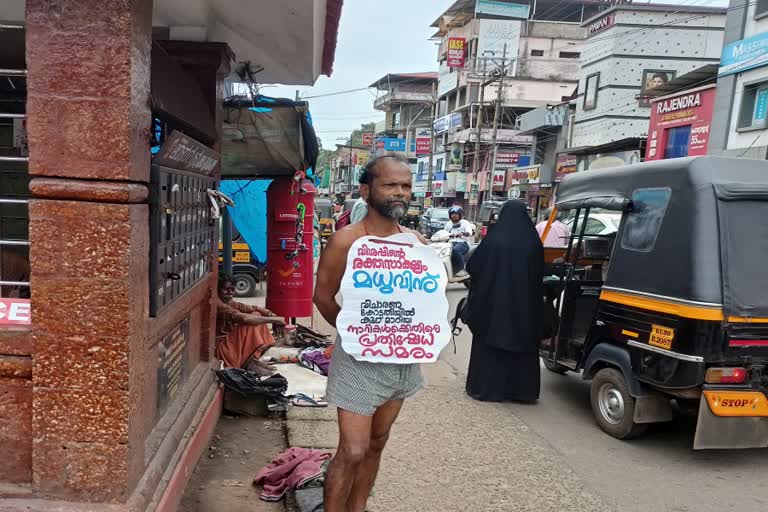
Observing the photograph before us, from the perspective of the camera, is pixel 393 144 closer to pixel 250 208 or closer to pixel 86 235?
pixel 250 208

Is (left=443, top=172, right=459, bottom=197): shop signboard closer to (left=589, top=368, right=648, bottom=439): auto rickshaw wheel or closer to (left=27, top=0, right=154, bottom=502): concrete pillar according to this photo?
(left=589, top=368, right=648, bottom=439): auto rickshaw wheel

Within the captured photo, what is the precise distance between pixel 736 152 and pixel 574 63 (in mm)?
27754

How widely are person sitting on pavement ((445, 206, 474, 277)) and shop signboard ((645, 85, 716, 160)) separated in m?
8.76

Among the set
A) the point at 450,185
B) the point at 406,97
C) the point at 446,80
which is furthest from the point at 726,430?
the point at 406,97

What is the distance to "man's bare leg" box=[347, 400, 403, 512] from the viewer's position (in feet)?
8.63

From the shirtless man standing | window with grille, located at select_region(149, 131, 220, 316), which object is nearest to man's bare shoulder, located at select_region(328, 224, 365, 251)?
the shirtless man standing

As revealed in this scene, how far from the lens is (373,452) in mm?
2684

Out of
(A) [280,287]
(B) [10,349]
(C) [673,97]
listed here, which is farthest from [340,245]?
(C) [673,97]

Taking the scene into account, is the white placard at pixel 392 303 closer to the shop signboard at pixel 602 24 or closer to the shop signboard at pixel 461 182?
the shop signboard at pixel 602 24

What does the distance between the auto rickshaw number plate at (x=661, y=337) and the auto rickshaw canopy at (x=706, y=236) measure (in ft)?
0.75

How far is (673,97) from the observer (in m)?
18.0

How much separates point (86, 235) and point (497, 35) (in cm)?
4162

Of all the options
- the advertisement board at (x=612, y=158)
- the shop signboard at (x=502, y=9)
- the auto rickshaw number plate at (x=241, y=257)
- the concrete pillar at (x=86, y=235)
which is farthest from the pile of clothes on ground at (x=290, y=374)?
the shop signboard at (x=502, y=9)

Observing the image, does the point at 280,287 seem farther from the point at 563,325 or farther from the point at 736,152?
the point at 736,152
